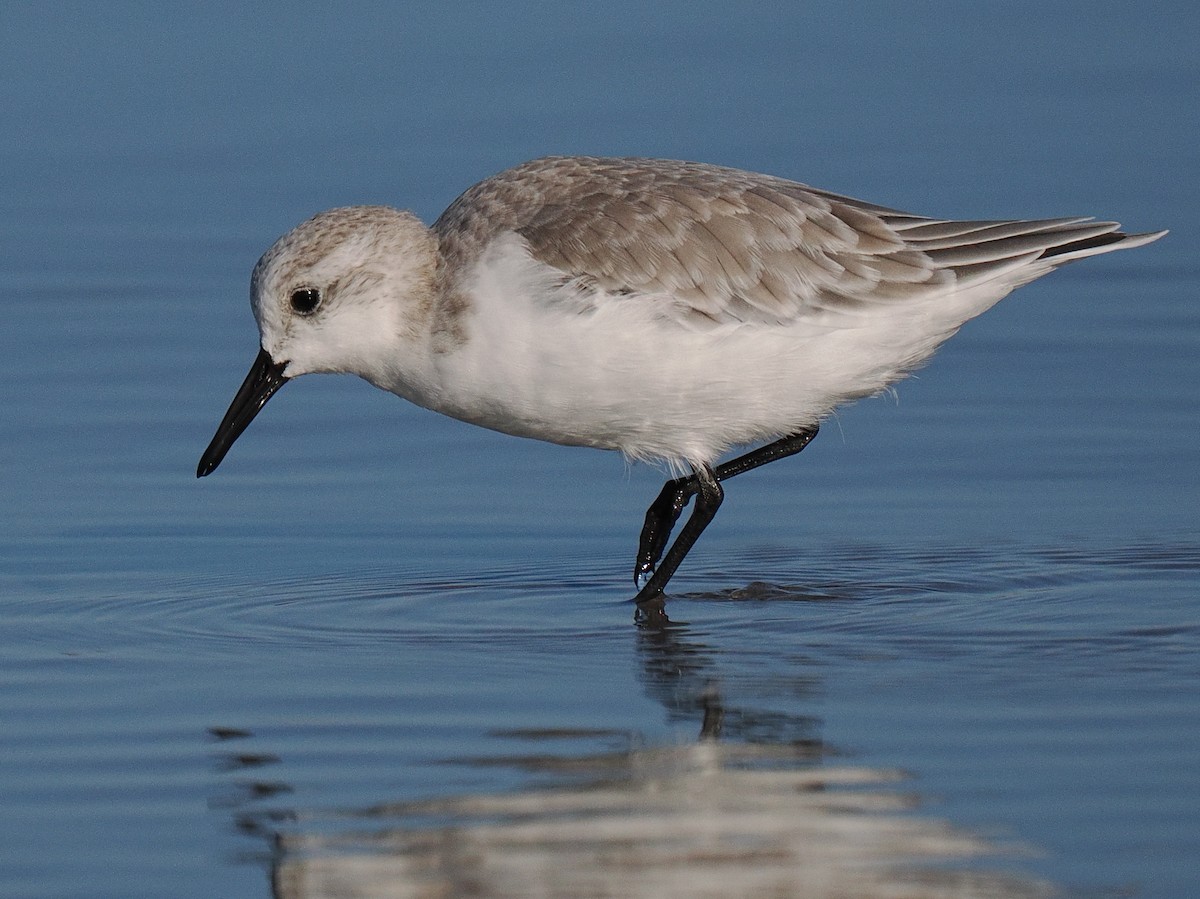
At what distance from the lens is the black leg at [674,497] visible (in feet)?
28.7

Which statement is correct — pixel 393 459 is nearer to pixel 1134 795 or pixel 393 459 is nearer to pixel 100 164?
pixel 100 164

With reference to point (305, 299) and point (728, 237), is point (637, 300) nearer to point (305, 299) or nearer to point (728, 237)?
point (728, 237)

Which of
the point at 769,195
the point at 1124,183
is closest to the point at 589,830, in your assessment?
the point at 769,195

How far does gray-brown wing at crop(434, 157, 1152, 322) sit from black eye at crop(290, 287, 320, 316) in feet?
1.60

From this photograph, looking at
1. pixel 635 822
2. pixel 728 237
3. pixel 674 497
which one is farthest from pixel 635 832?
pixel 674 497

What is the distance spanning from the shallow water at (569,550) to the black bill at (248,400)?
442mm

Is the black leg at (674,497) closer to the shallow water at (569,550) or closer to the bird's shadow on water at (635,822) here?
the shallow water at (569,550)

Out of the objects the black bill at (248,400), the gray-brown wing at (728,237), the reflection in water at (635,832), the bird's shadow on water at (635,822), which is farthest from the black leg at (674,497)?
the reflection in water at (635,832)

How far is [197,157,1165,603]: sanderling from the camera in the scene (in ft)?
25.9

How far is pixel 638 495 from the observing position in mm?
9883

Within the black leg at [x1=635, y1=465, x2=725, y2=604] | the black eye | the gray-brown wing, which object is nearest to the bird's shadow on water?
the black leg at [x1=635, y1=465, x2=725, y2=604]

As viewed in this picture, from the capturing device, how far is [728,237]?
8305 mm

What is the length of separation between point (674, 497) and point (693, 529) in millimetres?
269

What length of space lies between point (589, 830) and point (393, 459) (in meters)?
4.68
